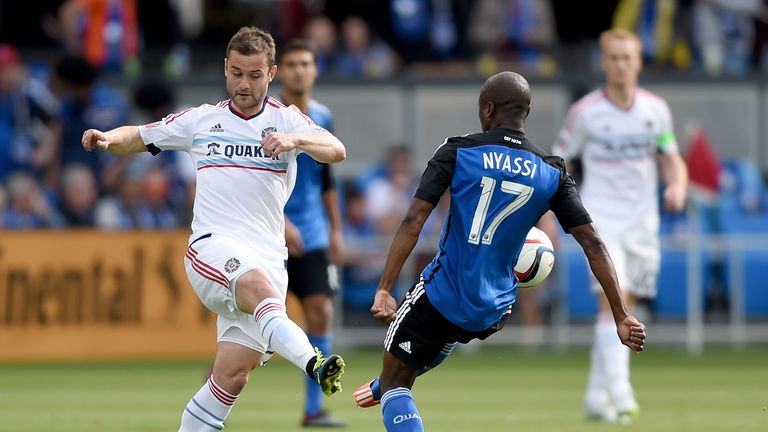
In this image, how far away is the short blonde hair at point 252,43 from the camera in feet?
27.4

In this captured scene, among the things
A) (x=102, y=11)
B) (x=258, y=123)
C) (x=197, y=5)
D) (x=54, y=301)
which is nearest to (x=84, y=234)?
(x=54, y=301)

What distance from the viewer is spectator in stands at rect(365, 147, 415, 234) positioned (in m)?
20.1

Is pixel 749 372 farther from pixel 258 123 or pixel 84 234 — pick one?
pixel 258 123

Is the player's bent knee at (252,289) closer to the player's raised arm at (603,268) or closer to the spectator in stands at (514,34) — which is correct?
the player's raised arm at (603,268)

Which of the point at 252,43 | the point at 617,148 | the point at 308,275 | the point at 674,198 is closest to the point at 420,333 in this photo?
the point at 252,43

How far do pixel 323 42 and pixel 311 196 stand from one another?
1025cm

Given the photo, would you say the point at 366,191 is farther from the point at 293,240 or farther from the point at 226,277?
the point at 226,277

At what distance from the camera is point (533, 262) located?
860cm

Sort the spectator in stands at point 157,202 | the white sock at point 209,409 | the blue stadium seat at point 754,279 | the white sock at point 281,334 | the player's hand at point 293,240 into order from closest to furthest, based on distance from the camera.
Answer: the white sock at point 281,334 < the white sock at point 209,409 < the player's hand at point 293,240 < the spectator in stands at point 157,202 < the blue stadium seat at point 754,279

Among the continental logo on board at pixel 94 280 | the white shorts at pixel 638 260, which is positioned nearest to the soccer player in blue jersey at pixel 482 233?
the white shorts at pixel 638 260

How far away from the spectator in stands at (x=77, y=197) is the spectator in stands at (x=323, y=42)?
161 inches

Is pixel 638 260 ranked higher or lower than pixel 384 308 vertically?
lower

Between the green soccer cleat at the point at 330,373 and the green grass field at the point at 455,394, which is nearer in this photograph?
the green soccer cleat at the point at 330,373

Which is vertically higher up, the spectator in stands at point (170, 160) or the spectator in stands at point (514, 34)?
the spectator in stands at point (514, 34)
